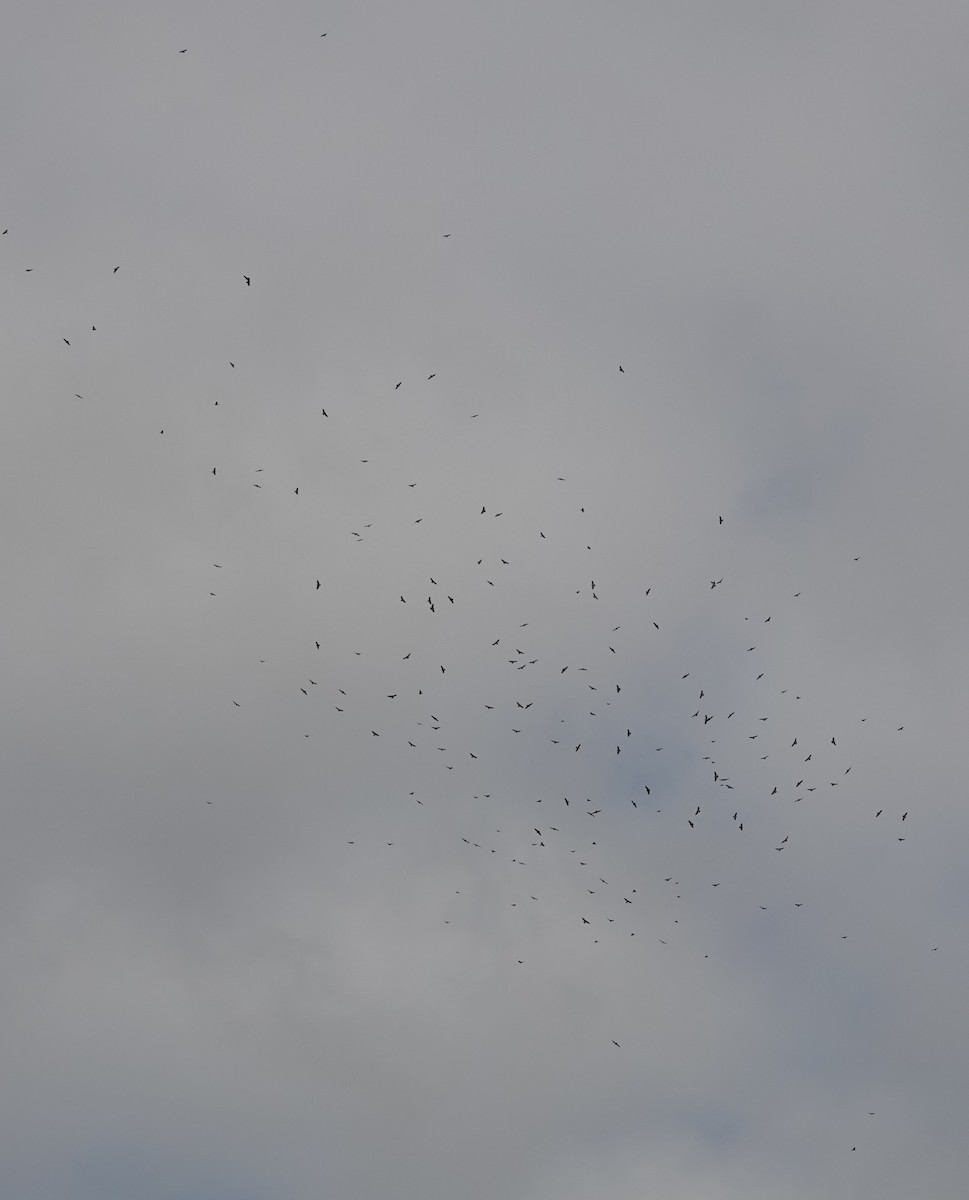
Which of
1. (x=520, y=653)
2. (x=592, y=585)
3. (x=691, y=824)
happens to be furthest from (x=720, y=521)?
(x=691, y=824)

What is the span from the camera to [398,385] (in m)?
112

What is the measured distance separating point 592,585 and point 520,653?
1448 centimetres

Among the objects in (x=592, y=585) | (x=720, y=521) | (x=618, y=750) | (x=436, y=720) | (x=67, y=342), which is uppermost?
(x=720, y=521)

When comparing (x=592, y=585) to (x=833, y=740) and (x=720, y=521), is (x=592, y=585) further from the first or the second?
(x=833, y=740)

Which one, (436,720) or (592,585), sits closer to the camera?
(592,585)

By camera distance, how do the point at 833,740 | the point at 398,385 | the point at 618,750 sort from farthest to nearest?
the point at 833,740, the point at 398,385, the point at 618,750

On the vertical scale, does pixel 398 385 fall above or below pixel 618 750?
above

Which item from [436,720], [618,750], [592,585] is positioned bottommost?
[618,750]

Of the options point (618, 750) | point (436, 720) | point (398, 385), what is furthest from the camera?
point (436, 720)

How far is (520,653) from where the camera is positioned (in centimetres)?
11238

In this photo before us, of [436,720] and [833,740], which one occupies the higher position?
[833,740]

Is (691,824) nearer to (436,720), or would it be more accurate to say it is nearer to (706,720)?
(706,720)

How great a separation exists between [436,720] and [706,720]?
43.9 m

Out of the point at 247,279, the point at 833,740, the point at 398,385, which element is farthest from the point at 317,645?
the point at 833,740
